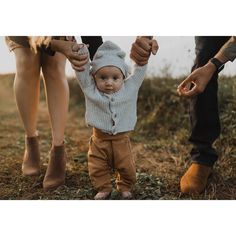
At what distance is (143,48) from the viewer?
1.76m

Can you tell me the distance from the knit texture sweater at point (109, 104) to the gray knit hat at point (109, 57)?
3 centimetres

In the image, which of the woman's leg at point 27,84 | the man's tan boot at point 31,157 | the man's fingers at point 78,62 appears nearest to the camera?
the man's fingers at point 78,62

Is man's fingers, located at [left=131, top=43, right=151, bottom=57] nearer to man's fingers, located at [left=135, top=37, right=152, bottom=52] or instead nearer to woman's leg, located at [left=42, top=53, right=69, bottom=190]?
man's fingers, located at [left=135, top=37, right=152, bottom=52]

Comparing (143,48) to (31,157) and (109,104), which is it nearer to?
(109,104)

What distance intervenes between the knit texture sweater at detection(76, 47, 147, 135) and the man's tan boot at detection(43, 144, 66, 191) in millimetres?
258

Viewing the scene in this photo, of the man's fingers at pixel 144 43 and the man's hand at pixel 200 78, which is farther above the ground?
the man's fingers at pixel 144 43

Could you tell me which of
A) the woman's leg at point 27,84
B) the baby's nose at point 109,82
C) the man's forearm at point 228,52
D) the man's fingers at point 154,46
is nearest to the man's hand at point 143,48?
the man's fingers at point 154,46

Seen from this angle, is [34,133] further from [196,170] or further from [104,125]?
[196,170]

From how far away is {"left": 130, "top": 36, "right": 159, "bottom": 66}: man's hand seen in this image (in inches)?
69.4

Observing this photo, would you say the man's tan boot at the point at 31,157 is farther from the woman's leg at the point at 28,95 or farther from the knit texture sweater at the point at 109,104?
the knit texture sweater at the point at 109,104

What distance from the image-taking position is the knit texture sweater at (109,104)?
177cm

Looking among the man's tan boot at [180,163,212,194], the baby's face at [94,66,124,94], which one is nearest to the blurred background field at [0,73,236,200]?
the man's tan boot at [180,163,212,194]

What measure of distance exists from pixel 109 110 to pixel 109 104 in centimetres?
2

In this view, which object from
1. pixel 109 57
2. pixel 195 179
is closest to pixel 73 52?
pixel 109 57
